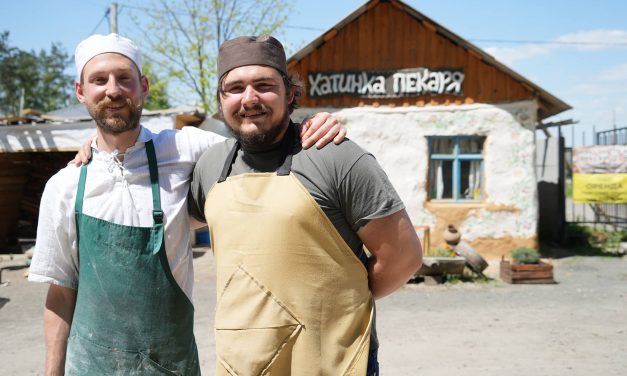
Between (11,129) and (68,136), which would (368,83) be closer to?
(68,136)

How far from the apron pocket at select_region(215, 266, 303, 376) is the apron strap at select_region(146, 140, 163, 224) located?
0.46 meters

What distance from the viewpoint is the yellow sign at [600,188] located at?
12922mm

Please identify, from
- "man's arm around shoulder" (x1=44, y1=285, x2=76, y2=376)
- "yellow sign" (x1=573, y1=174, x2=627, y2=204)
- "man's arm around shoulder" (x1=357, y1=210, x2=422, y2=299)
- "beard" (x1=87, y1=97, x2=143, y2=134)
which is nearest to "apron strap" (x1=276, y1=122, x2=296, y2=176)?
"man's arm around shoulder" (x1=357, y1=210, x2=422, y2=299)

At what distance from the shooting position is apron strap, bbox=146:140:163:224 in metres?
2.23

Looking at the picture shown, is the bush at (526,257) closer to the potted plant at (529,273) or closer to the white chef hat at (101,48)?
the potted plant at (529,273)

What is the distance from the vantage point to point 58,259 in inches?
89.9

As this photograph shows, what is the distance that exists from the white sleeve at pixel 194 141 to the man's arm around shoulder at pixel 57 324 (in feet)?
2.44

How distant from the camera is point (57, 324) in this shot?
2.32m

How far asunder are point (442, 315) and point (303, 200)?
19.5ft

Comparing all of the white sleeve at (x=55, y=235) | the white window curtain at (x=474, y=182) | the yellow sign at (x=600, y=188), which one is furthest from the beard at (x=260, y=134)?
the yellow sign at (x=600, y=188)

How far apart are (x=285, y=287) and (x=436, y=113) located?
1044 centimetres

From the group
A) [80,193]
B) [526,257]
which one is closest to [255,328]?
[80,193]

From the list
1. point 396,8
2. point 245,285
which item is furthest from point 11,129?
point 245,285

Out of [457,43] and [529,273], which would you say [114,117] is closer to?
[529,273]
